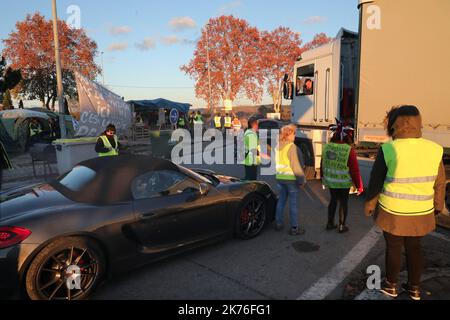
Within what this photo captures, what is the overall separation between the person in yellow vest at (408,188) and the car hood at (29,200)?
9.87ft

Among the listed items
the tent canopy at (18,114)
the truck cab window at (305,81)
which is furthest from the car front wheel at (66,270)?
the tent canopy at (18,114)

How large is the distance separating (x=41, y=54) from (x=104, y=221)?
30875 millimetres

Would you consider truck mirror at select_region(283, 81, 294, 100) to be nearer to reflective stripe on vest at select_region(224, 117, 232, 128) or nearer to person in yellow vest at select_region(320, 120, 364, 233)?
person in yellow vest at select_region(320, 120, 364, 233)

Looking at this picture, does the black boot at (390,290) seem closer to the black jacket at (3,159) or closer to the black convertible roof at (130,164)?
the black convertible roof at (130,164)

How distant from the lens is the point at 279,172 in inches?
197

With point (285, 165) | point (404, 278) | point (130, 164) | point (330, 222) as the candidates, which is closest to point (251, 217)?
point (285, 165)

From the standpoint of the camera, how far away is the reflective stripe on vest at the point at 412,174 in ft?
9.53

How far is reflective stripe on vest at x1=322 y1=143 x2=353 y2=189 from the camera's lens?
4801mm

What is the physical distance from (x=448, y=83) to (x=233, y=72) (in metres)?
30.0

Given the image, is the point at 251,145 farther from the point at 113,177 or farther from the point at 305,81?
the point at 113,177

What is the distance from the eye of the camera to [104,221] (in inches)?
131
